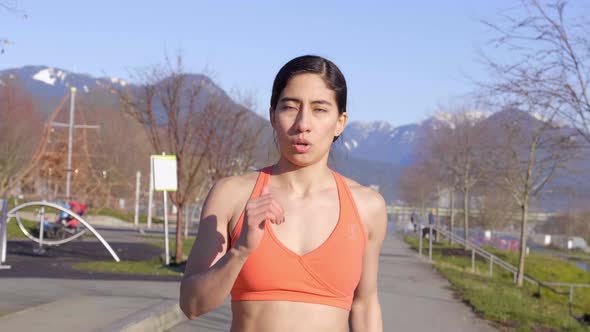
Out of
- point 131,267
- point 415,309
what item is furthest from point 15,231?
point 415,309

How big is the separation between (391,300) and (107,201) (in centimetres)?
4350

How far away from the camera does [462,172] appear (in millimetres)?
47094

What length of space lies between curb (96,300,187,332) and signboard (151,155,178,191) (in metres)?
9.03

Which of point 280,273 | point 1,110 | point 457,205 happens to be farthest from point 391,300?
point 457,205

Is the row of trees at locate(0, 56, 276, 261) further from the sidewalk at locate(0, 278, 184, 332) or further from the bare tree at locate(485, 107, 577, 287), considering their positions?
the bare tree at locate(485, 107, 577, 287)

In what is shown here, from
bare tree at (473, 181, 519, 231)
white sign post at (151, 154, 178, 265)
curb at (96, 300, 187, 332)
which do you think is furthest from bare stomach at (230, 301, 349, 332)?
bare tree at (473, 181, 519, 231)

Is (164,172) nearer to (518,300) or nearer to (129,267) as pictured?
(129,267)

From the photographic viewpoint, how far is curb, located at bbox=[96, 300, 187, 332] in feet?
29.8

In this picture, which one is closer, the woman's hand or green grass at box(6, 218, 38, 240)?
the woman's hand

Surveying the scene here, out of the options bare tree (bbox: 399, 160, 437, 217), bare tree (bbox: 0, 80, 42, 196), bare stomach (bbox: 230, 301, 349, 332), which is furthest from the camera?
bare tree (bbox: 399, 160, 437, 217)

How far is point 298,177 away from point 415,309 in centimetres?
1171

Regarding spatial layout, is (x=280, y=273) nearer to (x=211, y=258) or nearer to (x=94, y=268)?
(x=211, y=258)

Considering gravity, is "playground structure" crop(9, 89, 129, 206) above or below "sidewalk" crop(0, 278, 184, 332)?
above

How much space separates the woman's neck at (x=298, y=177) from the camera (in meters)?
3.08
